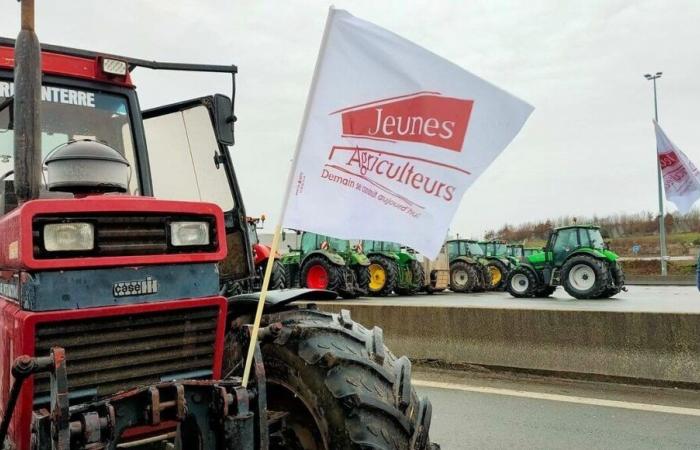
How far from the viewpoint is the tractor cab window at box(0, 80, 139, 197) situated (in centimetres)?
339

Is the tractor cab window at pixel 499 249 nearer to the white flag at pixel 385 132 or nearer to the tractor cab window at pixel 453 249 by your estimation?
the tractor cab window at pixel 453 249

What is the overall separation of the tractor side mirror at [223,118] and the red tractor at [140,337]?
84cm

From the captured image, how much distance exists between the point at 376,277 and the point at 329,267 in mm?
3066

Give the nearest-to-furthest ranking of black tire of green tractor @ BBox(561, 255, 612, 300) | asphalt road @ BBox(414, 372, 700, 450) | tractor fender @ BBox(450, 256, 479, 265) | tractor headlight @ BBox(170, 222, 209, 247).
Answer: tractor headlight @ BBox(170, 222, 209, 247) → asphalt road @ BBox(414, 372, 700, 450) → black tire of green tractor @ BBox(561, 255, 612, 300) → tractor fender @ BBox(450, 256, 479, 265)

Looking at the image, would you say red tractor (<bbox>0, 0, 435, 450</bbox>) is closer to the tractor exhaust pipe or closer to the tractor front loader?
the tractor exhaust pipe

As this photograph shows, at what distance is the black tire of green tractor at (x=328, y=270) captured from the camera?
712 inches

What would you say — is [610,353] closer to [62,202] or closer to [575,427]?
[575,427]

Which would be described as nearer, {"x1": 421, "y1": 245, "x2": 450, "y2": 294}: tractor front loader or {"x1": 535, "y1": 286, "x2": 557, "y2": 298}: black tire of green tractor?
{"x1": 535, "y1": 286, "x2": 557, "y2": 298}: black tire of green tractor

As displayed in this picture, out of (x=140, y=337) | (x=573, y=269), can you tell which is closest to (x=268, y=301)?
(x=140, y=337)

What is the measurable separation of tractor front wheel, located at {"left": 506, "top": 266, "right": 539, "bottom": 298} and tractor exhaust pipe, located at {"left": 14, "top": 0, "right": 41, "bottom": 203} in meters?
18.6

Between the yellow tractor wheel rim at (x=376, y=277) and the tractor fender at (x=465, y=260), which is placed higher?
the tractor fender at (x=465, y=260)

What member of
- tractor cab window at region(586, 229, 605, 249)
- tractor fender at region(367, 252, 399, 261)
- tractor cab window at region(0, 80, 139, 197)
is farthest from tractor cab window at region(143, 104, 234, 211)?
tractor fender at region(367, 252, 399, 261)

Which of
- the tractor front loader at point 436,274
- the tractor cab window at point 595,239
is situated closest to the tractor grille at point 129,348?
the tractor cab window at point 595,239

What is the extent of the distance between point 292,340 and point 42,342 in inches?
41.4
